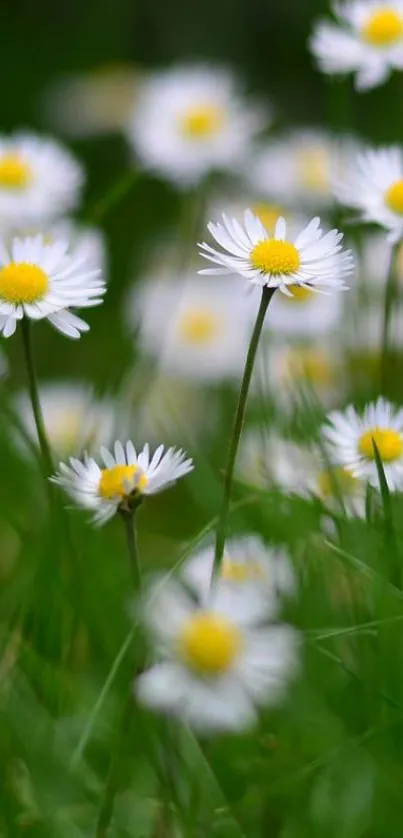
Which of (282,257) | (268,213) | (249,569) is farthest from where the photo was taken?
(268,213)

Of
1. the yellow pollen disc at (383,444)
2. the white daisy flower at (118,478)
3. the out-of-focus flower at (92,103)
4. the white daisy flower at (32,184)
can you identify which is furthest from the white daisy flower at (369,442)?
the out-of-focus flower at (92,103)

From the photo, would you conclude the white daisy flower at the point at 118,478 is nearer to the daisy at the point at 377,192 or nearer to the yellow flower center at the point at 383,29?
the daisy at the point at 377,192

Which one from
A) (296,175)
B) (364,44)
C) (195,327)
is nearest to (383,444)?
(364,44)

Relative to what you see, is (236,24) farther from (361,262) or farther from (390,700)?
(390,700)

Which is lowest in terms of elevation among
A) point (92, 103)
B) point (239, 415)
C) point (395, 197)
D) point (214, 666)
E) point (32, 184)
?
point (214, 666)

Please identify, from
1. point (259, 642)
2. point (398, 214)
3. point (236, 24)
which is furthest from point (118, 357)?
point (236, 24)

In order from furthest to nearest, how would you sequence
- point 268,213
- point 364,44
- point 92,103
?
point 92,103 < point 268,213 < point 364,44

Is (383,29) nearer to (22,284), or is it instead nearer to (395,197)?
(395,197)
